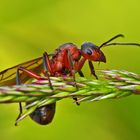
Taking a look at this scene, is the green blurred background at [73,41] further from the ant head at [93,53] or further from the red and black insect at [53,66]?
the ant head at [93,53]

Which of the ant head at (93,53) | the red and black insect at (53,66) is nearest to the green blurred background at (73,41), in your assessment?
the red and black insect at (53,66)

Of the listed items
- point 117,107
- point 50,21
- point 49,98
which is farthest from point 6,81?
point 50,21

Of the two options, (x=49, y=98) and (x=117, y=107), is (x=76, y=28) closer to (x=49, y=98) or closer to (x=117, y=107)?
(x=117, y=107)

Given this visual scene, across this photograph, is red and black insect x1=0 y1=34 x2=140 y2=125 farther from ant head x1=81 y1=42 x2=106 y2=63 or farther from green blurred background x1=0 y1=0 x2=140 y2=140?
green blurred background x1=0 y1=0 x2=140 y2=140

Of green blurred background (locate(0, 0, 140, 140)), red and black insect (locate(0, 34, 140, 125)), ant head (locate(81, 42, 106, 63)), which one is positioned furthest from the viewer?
green blurred background (locate(0, 0, 140, 140))

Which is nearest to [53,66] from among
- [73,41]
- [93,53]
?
[93,53]

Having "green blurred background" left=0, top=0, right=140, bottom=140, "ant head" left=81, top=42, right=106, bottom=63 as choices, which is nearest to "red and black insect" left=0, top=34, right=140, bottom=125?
"ant head" left=81, top=42, right=106, bottom=63
